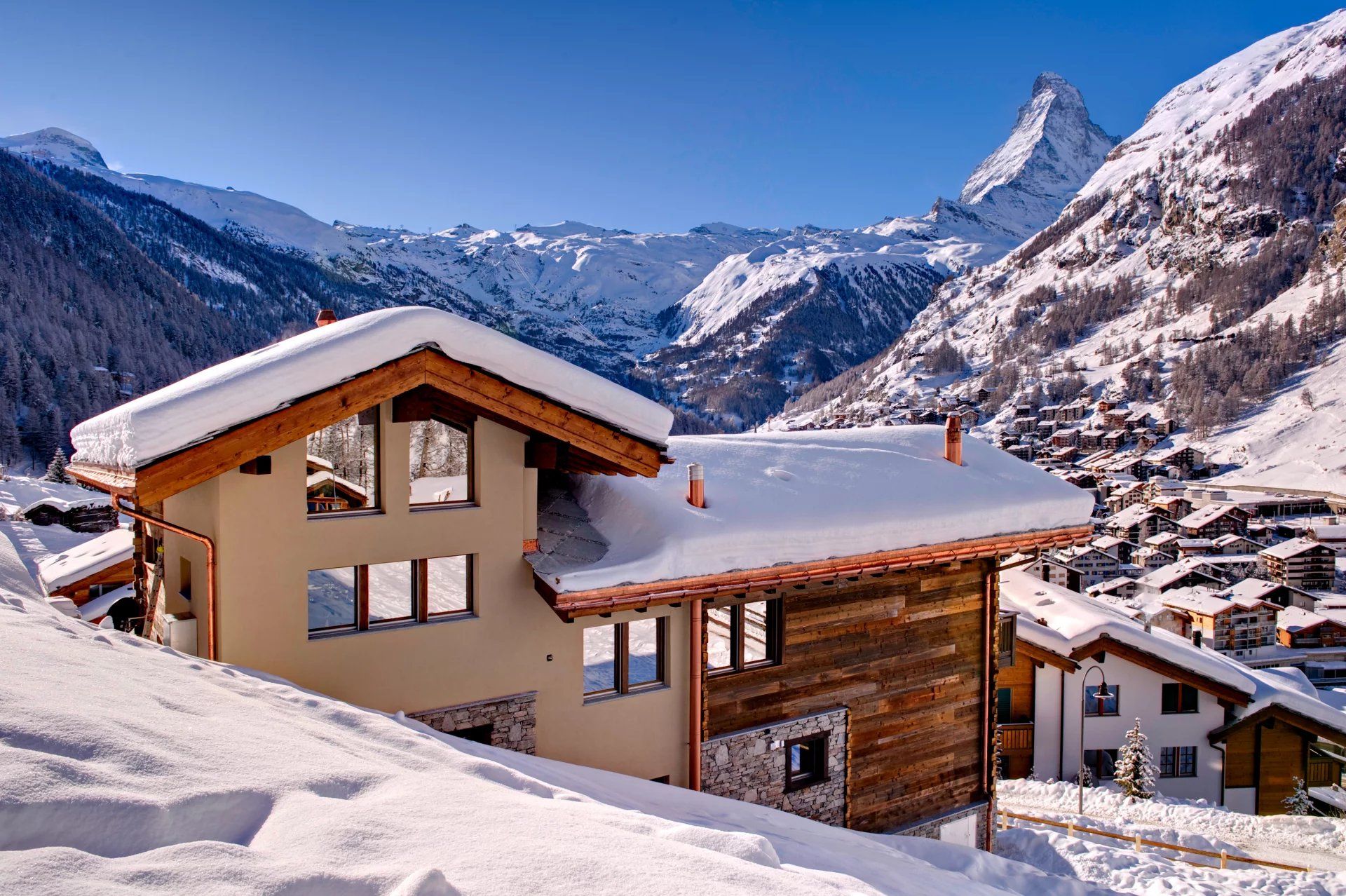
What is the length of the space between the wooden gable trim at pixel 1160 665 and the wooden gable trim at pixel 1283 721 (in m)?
0.59

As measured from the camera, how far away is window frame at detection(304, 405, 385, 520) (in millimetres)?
7547

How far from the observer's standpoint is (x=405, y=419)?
8.07 meters

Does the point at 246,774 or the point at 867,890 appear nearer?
the point at 246,774

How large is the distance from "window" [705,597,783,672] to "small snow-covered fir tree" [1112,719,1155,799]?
62.5 ft

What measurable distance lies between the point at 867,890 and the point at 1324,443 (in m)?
116

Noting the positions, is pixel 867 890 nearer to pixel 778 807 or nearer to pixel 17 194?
pixel 778 807

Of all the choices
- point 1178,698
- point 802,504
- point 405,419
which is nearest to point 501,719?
point 405,419

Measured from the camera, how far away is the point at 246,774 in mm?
3674

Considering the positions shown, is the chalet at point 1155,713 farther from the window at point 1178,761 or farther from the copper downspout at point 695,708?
the copper downspout at point 695,708

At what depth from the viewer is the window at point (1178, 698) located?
25.6 m

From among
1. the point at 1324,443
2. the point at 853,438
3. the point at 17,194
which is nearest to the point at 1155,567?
the point at 1324,443

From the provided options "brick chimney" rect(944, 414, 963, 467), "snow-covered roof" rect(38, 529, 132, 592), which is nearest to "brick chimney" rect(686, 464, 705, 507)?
"brick chimney" rect(944, 414, 963, 467)

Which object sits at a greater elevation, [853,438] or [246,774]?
[853,438]

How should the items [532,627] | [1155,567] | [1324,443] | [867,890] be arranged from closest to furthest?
[867,890], [532,627], [1155,567], [1324,443]
